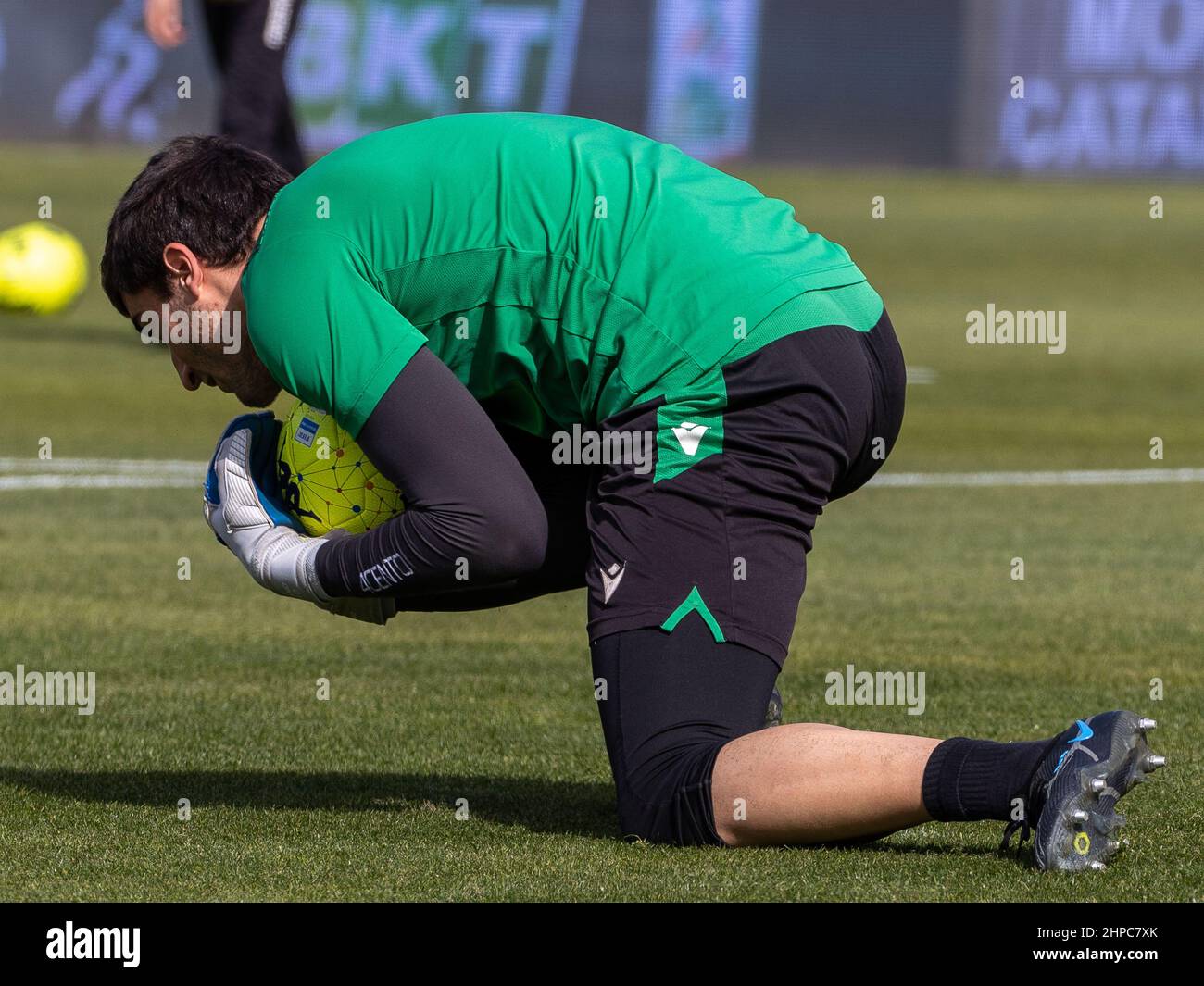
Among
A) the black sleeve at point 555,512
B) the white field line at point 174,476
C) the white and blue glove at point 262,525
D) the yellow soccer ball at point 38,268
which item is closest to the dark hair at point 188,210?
the white and blue glove at point 262,525

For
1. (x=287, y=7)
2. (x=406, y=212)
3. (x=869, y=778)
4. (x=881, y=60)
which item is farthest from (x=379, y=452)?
(x=881, y=60)

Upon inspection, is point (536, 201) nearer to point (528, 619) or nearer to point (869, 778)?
point (869, 778)

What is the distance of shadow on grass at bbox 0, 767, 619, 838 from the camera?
4.62m

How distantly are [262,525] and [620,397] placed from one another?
2.56 feet

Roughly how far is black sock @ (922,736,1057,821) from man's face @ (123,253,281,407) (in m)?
1.50

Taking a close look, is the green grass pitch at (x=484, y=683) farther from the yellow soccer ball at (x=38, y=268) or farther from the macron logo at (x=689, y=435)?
the macron logo at (x=689, y=435)

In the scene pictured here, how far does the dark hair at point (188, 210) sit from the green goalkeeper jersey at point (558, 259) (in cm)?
11

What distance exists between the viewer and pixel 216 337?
13.5ft

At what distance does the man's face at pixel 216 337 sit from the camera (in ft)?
13.5
